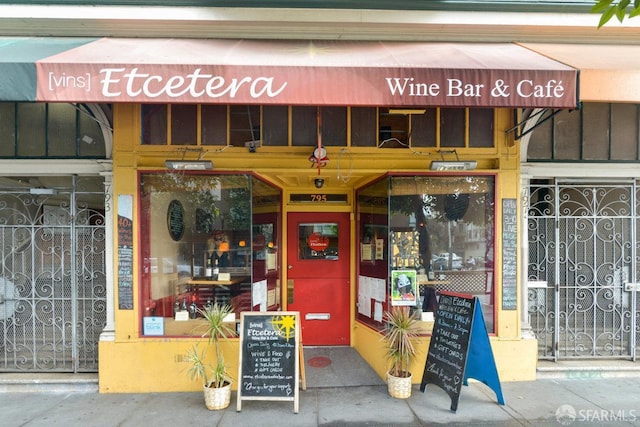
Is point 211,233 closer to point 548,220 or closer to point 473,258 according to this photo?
point 473,258

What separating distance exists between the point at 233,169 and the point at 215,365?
2.52 meters

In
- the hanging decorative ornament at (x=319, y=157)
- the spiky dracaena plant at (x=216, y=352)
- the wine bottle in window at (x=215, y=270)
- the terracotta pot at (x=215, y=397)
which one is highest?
the hanging decorative ornament at (x=319, y=157)

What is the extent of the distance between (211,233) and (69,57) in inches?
101

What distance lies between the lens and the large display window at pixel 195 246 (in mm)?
5145

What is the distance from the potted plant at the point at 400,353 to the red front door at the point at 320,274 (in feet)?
5.07

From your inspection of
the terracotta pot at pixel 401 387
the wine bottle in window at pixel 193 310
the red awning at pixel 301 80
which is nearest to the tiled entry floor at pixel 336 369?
the terracotta pot at pixel 401 387

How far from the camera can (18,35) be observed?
504 cm

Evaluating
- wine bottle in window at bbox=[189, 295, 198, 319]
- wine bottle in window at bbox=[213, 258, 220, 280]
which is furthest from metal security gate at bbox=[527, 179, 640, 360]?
wine bottle in window at bbox=[189, 295, 198, 319]

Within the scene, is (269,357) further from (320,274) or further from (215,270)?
(320,274)

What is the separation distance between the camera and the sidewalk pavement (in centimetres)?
417

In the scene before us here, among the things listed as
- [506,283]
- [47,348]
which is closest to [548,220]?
[506,283]

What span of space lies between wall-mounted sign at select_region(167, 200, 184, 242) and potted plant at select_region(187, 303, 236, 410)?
1.09 m

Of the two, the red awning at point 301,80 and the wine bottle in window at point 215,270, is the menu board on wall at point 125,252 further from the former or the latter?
the red awning at point 301,80

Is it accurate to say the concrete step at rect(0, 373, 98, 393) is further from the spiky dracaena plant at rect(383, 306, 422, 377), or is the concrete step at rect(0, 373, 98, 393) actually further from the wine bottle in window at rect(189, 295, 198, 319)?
the spiky dracaena plant at rect(383, 306, 422, 377)
